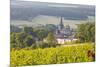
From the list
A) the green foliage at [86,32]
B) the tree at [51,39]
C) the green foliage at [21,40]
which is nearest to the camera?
the green foliage at [21,40]

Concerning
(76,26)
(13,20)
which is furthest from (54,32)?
(13,20)

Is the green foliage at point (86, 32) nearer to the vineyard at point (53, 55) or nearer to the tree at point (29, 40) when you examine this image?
the vineyard at point (53, 55)

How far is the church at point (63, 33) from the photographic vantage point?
2211 mm

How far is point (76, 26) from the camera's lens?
7.49 feet

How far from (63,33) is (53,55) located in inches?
10.7

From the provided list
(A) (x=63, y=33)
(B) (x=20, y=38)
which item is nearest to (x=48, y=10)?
(A) (x=63, y=33)

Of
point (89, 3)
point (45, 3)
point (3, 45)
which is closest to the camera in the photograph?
point (3, 45)

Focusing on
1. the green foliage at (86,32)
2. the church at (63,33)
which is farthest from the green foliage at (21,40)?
the green foliage at (86,32)

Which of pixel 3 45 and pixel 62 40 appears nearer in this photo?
pixel 3 45

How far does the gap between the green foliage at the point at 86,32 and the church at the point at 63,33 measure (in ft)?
0.29

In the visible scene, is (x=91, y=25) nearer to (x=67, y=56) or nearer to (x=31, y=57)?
(x=67, y=56)

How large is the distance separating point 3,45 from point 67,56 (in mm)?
726

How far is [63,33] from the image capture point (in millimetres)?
2230

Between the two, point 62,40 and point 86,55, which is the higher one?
point 62,40
